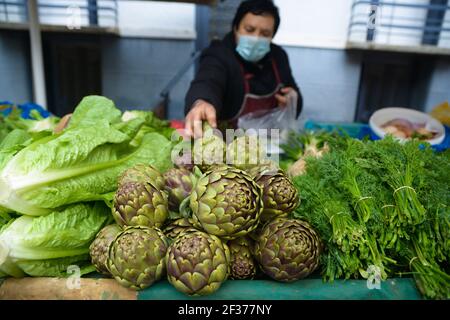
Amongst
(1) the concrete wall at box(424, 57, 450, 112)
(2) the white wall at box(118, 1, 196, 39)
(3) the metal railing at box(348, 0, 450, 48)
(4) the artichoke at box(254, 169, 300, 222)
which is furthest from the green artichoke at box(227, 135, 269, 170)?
(1) the concrete wall at box(424, 57, 450, 112)

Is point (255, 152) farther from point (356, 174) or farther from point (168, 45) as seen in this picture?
point (168, 45)

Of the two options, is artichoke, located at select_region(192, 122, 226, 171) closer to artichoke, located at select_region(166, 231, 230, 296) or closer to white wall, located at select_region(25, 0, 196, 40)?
artichoke, located at select_region(166, 231, 230, 296)

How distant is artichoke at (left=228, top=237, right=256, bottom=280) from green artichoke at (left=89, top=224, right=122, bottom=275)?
39 centimetres

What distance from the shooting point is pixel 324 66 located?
521 cm

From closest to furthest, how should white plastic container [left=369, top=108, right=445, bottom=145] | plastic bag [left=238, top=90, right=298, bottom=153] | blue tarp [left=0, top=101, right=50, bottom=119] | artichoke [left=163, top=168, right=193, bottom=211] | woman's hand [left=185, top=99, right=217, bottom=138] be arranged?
artichoke [left=163, top=168, right=193, bottom=211] → woman's hand [left=185, top=99, right=217, bottom=138] → plastic bag [left=238, top=90, right=298, bottom=153] → white plastic container [left=369, top=108, right=445, bottom=145] → blue tarp [left=0, top=101, right=50, bottom=119]

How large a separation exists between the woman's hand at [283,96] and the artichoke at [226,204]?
210 centimetres

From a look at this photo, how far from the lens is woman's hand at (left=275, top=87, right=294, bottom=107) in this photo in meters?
3.09

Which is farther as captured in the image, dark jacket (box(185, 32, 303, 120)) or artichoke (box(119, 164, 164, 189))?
dark jacket (box(185, 32, 303, 120))

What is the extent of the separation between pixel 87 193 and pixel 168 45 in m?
4.35

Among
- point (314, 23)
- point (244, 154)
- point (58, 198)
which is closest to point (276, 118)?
point (244, 154)

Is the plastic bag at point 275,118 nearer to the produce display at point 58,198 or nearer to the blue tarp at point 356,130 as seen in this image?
the blue tarp at point 356,130
